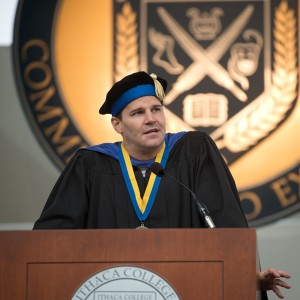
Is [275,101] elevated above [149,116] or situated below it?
above

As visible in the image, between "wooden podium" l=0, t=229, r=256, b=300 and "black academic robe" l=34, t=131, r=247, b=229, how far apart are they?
0.91 m

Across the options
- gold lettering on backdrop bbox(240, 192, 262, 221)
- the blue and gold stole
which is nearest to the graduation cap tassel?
the blue and gold stole

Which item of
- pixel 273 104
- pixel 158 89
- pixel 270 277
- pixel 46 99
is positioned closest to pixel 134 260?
pixel 270 277

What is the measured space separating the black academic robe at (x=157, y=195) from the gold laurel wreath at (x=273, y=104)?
5.26 ft

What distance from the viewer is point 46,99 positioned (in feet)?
20.9

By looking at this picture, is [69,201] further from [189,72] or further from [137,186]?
[189,72]

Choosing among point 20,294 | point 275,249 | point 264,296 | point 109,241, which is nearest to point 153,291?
point 109,241

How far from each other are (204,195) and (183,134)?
408mm

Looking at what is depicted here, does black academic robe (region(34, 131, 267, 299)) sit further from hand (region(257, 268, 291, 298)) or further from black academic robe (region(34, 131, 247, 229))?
hand (region(257, 268, 291, 298))

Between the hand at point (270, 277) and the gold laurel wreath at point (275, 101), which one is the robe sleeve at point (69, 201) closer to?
the hand at point (270, 277)

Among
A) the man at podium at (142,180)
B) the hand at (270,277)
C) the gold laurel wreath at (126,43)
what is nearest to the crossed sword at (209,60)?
the gold laurel wreath at (126,43)

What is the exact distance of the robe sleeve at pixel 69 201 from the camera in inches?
173

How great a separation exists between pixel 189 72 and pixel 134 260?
306 centimetres

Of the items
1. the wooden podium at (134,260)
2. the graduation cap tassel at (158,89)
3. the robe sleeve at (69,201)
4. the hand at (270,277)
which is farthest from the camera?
the graduation cap tassel at (158,89)
